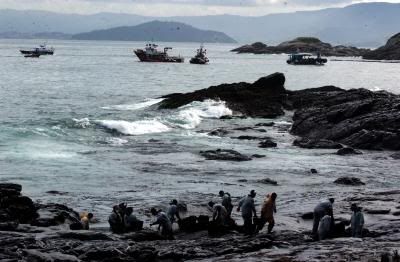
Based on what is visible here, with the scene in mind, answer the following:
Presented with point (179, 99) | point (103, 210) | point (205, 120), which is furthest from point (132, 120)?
point (103, 210)

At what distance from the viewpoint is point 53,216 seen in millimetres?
21234

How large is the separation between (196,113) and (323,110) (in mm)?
12531

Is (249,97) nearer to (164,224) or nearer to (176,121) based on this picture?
(176,121)

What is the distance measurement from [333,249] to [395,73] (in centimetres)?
12626

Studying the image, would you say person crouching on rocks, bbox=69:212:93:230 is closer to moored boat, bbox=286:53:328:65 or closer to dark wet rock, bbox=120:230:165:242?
dark wet rock, bbox=120:230:165:242

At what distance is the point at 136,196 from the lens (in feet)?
88.4

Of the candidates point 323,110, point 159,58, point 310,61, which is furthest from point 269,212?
point 310,61

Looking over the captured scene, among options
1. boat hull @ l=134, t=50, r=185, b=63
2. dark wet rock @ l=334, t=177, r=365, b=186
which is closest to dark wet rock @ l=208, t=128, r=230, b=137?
dark wet rock @ l=334, t=177, r=365, b=186

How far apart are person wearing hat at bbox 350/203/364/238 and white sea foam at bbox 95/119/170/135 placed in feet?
95.2

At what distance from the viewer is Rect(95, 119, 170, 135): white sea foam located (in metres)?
47.1

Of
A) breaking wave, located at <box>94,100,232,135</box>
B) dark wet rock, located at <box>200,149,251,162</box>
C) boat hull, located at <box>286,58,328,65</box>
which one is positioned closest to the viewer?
dark wet rock, located at <box>200,149,251,162</box>

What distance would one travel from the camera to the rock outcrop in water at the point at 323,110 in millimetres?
40500

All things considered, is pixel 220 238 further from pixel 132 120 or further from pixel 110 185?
pixel 132 120

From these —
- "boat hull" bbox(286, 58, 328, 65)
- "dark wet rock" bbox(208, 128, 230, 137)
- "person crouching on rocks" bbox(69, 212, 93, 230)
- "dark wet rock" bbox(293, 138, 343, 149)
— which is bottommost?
"dark wet rock" bbox(208, 128, 230, 137)
